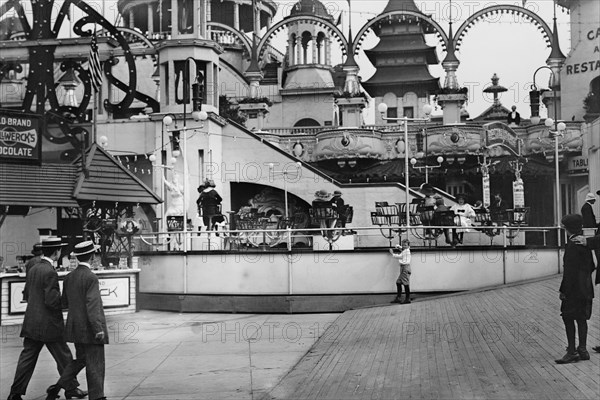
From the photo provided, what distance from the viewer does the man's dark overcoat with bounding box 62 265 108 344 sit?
11.0 metres

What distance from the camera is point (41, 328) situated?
1161 centimetres

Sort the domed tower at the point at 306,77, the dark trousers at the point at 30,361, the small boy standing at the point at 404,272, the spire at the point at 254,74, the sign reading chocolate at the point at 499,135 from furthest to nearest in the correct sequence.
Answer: the domed tower at the point at 306,77, the spire at the point at 254,74, the sign reading chocolate at the point at 499,135, the small boy standing at the point at 404,272, the dark trousers at the point at 30,361

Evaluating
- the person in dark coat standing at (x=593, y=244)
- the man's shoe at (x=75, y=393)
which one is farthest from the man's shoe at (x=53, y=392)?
the person in dark coat standing at (x=593, y=244)

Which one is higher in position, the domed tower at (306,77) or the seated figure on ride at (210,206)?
the domed tower at (306,77)


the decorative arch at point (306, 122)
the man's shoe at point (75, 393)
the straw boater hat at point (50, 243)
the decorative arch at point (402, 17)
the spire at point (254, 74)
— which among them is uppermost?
the decorative arch at point (402, 17)

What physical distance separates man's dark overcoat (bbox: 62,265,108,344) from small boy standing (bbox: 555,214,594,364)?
6232 mm

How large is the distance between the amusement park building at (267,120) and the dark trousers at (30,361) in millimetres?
10659

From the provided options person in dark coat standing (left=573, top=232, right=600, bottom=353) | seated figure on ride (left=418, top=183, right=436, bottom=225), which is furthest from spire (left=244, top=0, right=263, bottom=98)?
person in dark coat standing (left=573, top=232, right=600, bottom=353)

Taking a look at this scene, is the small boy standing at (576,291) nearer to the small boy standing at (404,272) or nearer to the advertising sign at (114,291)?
the small boy standing at (404,272)

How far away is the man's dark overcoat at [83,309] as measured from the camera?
433 inches

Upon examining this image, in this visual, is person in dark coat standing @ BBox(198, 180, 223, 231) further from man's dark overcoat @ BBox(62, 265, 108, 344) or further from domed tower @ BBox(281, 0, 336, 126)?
domed tower @ BBox(281, 0, 336, 126)

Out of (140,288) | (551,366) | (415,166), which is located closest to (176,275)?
(140,288)

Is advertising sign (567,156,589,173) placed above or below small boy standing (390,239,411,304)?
above

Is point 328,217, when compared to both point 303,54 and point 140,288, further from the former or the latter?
point 303,54
